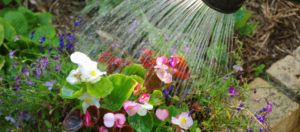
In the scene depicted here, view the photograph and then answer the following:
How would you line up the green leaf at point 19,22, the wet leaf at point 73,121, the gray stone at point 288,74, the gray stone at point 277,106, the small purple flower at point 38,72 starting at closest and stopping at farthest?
1. the wet leaf at point 73,121
2. the small purple flower at point 38,72
3. the gray stone at point 277,106
4. the gray stone at point 288,74
5. the green leaf at point 19,22

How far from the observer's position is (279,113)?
2.41 m

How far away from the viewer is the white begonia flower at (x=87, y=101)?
1785mm

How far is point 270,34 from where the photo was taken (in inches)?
116

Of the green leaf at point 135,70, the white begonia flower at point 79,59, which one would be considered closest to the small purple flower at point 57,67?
the green leaf at point 135,70

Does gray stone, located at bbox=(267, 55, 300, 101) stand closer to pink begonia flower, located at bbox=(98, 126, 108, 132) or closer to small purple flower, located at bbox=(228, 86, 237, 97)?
small purple flower, located at bbox=(228, 86, 237, 97)

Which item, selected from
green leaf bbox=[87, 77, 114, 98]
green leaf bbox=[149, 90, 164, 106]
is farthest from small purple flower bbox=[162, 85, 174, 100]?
green leaf bbox=[87, 77, 114, 98]

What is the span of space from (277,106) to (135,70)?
28.7 inches

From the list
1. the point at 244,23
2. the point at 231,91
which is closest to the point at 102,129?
the point at 231,91

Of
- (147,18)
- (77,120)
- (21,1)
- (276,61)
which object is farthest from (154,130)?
(21,1)

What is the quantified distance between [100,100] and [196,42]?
1.58 ft

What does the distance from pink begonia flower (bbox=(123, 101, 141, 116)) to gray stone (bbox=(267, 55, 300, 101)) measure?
3.09ft

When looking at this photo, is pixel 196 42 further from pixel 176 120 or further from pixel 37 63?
pixel 37 63

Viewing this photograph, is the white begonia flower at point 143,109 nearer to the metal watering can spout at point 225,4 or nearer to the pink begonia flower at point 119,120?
the pink begonia flower at point 119,120

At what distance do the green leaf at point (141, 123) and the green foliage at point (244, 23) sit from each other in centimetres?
100
